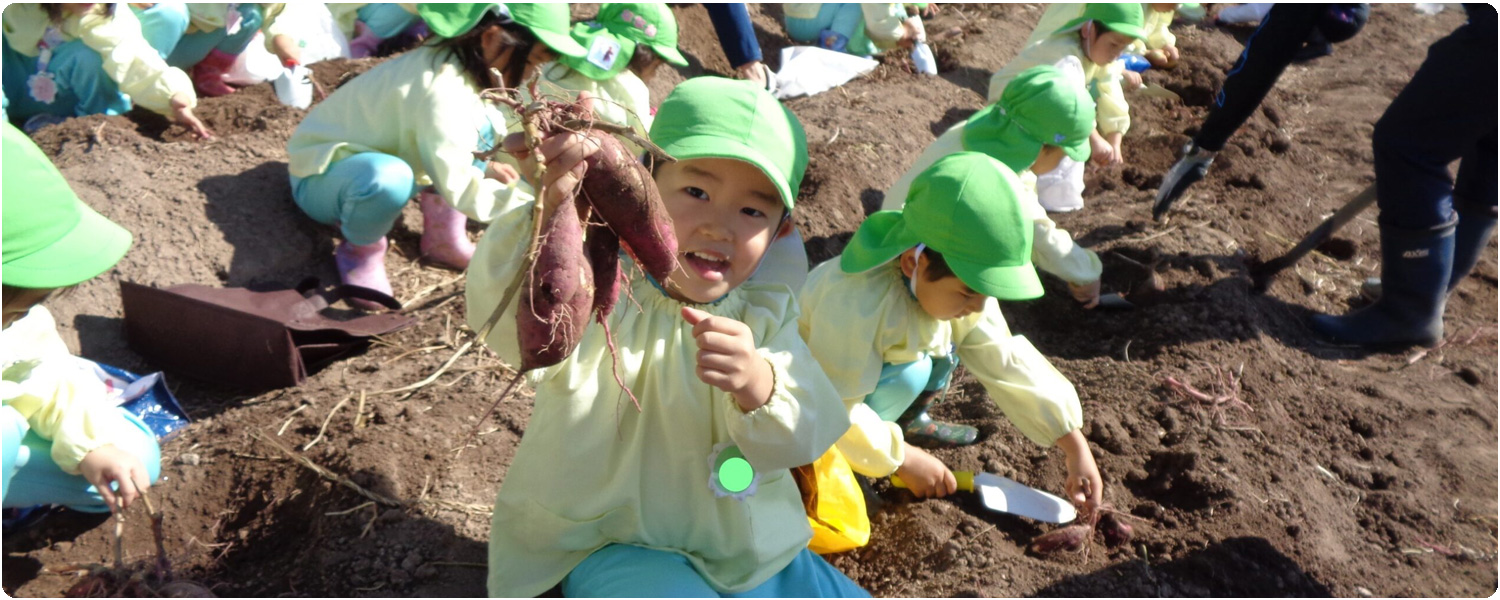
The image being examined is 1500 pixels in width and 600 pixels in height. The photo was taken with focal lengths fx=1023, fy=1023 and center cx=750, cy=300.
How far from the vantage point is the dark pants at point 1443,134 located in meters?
3.50

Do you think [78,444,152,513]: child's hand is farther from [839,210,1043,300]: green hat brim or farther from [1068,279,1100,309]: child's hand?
[1068,279,1100,309]: child's hand

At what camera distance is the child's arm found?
1584 mm

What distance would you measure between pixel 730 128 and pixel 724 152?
7cm

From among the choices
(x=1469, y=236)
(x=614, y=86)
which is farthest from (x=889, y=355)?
(x=1469, y=236)

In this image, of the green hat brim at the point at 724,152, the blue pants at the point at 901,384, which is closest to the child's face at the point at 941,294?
the blue pants at the point at 901,384

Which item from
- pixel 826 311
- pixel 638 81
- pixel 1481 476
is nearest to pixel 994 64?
pixel 638 81

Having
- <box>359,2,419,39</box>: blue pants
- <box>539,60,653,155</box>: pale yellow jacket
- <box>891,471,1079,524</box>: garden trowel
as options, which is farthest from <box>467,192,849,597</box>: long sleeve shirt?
<box>359,2,419,39</box>: blue pants

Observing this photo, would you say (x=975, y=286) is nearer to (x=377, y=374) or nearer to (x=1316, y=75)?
(x=377, y=374)

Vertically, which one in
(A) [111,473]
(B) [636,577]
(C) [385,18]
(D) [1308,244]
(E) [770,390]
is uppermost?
(E) [770,390]

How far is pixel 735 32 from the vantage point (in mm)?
5352

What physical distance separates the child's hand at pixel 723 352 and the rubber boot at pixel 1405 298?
10.9 ft

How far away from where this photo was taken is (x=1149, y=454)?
10.4 ft

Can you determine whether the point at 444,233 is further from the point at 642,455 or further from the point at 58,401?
the point at 642,455

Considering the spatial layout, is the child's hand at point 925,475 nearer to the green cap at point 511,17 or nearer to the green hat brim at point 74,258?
the green cap at point 511,17
